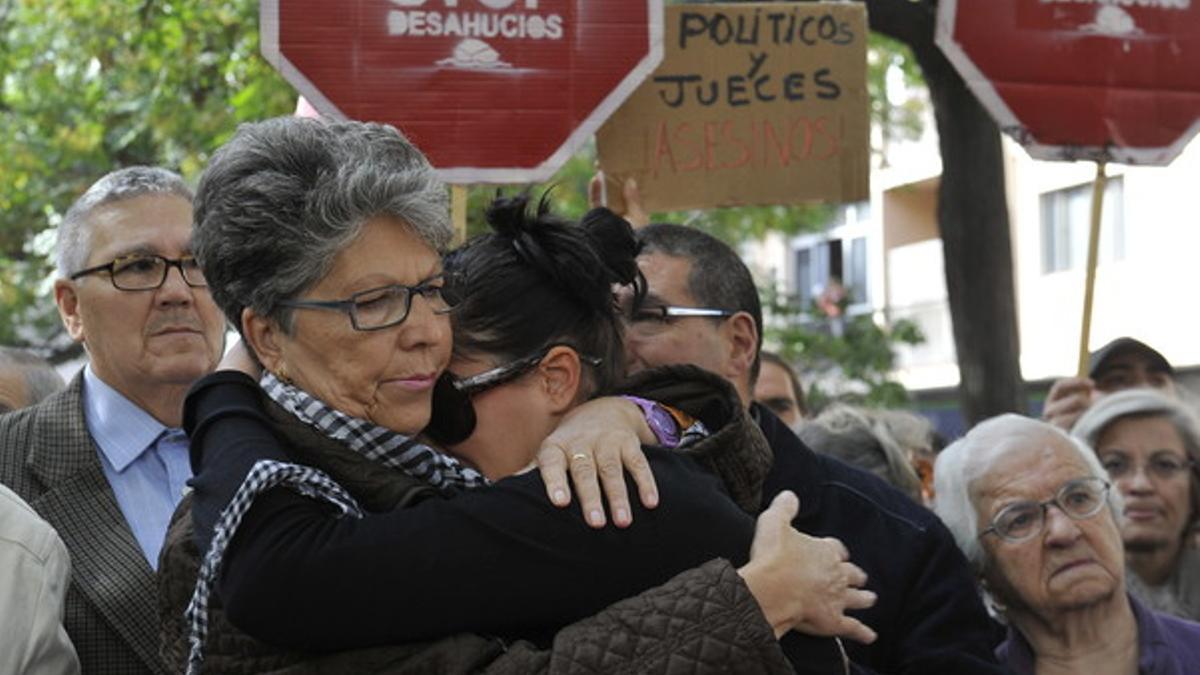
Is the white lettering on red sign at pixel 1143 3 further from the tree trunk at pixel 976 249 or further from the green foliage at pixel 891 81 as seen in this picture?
the green foliage at pixel 891 81

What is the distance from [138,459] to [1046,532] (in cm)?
215

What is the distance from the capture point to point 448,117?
5.40 meters

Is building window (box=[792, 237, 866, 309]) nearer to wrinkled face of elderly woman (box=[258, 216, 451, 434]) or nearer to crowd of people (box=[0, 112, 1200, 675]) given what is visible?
crowd of people (box=[0, 112, 1200, 675])

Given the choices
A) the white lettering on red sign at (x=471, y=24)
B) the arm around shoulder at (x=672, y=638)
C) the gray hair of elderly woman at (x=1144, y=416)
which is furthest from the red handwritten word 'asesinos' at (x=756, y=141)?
the arm around shoulder at (x=672, y=638)

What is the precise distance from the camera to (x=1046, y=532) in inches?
203

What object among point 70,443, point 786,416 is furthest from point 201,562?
point 786,416

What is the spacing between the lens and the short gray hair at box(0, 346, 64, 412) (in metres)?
6.31

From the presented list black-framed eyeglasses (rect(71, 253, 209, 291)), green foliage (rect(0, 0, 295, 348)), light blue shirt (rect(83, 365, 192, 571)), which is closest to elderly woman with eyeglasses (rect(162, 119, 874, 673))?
light blue shirt (rect(83, 365, 192, 571))

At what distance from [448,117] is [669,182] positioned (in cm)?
80

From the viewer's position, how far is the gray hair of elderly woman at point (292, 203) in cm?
294

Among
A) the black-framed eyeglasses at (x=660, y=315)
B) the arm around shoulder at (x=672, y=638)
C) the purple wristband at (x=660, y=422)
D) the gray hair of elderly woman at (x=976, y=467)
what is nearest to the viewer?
the arm around shoulder at (x=672, y=638)

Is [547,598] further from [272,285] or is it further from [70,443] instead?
[70,443]

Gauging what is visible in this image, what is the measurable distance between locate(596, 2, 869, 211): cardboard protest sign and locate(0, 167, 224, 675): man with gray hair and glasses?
1625mm

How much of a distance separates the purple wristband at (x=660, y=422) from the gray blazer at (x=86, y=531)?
1.20m
